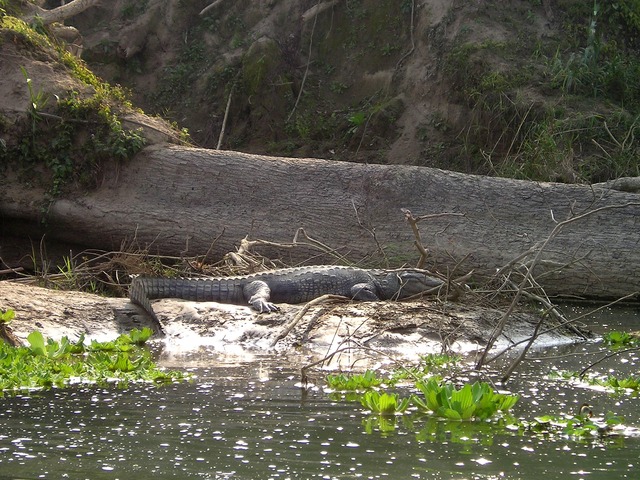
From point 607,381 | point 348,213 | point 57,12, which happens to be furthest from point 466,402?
point 57,12

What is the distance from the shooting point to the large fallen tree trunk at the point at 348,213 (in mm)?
9719

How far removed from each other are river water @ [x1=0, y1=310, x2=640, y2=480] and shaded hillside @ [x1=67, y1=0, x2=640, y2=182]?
26.2ft

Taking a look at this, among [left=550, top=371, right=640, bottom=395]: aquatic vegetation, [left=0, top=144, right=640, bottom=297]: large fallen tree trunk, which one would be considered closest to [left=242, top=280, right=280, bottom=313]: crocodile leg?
[left=0, top=144, right=640, bottom=297]: large fallen tree trunk

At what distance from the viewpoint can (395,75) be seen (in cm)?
1562

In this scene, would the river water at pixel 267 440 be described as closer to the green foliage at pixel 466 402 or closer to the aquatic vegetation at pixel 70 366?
the green foliage at pixel 466 402

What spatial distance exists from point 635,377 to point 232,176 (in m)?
5.88

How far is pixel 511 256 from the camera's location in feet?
31.8

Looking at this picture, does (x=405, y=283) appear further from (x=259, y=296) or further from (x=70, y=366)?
(x=70, y=366)

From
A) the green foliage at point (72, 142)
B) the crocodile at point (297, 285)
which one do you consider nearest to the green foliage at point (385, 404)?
the crocodile at point (297, 285)

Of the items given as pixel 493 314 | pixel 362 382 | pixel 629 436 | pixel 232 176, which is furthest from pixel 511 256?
pixel 629 436

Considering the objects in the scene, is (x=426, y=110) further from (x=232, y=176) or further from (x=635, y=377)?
(x=635, y=377)

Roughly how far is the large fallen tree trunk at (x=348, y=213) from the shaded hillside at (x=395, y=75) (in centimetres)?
237

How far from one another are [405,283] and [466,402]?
418 cm

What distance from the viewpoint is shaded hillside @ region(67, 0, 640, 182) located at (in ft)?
44.4
